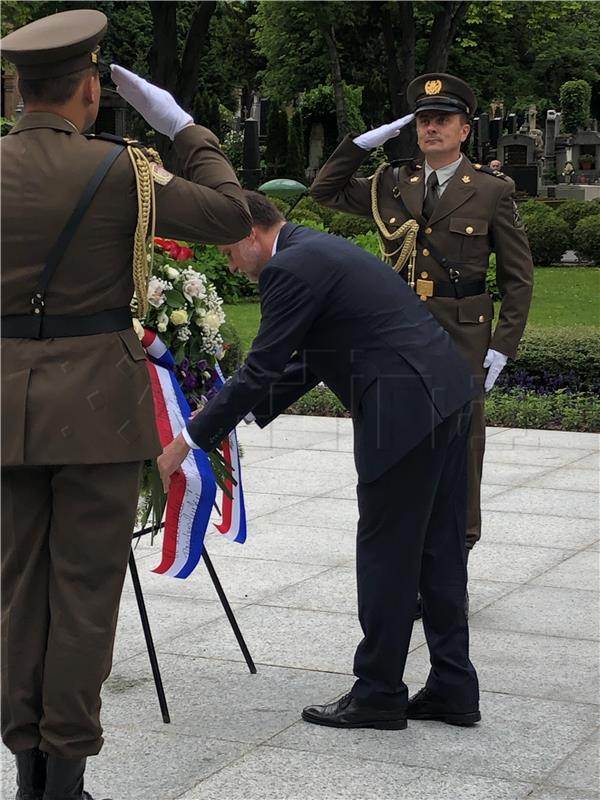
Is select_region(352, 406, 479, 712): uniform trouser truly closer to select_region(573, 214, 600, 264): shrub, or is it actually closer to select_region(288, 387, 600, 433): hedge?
select_region(288, 387, 600, 433): hedge

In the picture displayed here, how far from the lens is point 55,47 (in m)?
3.49

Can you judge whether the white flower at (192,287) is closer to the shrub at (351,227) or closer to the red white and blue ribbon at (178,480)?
the red white and blue ribbon at (178,480)

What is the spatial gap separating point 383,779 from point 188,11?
4148cm

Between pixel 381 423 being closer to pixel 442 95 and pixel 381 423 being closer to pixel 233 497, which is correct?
pixel 233 497

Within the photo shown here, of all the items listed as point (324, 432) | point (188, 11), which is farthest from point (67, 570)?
point (188, 11)

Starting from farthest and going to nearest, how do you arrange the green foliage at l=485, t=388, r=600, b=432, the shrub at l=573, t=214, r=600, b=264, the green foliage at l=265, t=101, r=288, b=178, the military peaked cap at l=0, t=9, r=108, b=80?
the green foliage at l=265, t=101, r=288, b=178 < the shrub at l=573, t=214, r=600, b=264 < the green foliage at l=485, t=388, r=600, b=432 < the military peaked cap at l=0, t=9, r=108, b=80

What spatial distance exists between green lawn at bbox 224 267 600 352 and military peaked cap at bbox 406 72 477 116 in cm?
908

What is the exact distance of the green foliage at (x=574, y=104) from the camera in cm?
5280

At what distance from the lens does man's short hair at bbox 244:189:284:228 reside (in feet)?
14.5

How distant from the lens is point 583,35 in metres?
52.6

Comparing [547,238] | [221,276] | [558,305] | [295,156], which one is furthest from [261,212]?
[295,156]

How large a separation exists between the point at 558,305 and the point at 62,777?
53.1 feet

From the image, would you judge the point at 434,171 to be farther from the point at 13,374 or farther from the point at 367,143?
the point at 13,374

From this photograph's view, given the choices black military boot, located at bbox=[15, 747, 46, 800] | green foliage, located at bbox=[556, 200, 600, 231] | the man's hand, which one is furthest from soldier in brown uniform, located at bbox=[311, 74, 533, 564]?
green foliage, located at bbox=[556, 200, 600, 231]
